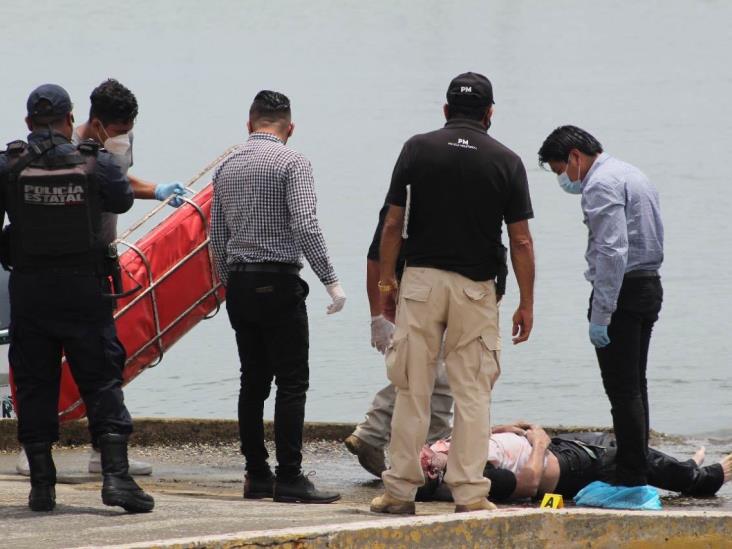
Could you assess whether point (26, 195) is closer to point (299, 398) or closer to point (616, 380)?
point (299, 398)

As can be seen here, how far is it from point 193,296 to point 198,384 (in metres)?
7.02

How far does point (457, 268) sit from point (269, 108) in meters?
1.37

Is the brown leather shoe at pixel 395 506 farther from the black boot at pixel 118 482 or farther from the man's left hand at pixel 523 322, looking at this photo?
the black boot at pixel 118 482

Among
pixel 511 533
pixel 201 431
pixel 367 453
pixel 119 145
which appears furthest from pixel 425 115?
pixel 511 533

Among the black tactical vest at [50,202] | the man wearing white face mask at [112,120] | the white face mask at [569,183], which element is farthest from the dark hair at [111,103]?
the white face mask at [569,183]

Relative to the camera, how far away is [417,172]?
20.1 ft

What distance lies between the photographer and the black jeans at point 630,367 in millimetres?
6902

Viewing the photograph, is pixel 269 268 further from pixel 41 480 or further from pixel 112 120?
pixel 41 480

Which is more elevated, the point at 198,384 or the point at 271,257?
the point at 271,257

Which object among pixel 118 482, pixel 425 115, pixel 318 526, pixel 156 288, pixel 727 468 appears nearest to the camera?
pixel 318 526

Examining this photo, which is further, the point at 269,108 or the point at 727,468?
the point at 727,468

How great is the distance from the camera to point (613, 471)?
7.38 metres

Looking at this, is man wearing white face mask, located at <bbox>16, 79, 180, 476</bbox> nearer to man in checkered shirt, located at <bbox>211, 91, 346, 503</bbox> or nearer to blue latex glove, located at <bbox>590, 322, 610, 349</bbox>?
man in checkered shirt, located at <bbox>211, 91, 346, 503</bbox>

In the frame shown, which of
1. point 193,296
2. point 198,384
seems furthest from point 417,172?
point 198,384
